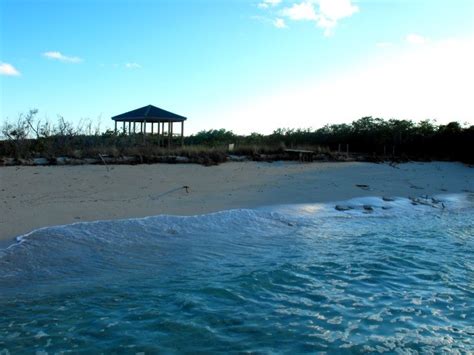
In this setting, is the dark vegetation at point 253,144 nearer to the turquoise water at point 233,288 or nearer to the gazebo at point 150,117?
the gazebo at point 150,117

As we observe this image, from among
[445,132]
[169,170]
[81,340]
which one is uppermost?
[445,132]

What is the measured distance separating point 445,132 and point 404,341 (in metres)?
21.2

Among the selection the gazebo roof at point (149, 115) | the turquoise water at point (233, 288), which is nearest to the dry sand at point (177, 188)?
the turquoise water at point (233, 288)

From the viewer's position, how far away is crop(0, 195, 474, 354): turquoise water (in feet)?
14.3

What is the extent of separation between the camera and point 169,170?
13.8 metres

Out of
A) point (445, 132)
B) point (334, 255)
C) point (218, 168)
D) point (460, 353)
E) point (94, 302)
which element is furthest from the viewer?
point (445, 132)

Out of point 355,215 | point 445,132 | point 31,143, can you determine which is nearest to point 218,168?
point 355,215

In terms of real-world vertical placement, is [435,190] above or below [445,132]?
below

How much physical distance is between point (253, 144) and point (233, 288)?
1489 centimetres

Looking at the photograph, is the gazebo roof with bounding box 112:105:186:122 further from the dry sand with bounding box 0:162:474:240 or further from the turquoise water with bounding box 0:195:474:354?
the turquoise water with bounding box 0:195:474:354

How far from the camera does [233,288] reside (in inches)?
225

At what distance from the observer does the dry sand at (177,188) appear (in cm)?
943

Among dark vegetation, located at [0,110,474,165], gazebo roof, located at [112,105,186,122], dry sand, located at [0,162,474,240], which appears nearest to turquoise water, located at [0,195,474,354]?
dry sand, located at [0,162,474,240]

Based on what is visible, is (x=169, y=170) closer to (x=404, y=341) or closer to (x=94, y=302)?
(x=94, y=302)
